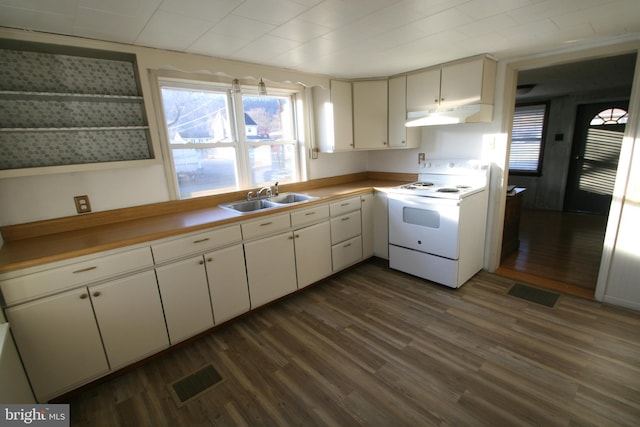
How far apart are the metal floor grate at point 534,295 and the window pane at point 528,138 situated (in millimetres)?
3801

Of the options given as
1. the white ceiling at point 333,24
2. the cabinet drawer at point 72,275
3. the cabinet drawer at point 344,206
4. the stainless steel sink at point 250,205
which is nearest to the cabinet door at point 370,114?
the cabinet drawer at point 344,206

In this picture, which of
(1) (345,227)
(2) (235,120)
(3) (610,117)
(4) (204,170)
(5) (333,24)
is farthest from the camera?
(3) (610,117)

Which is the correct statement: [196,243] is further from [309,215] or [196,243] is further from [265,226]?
[309,215]

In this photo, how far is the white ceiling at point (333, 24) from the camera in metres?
1.56

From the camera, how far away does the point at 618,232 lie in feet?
7.89

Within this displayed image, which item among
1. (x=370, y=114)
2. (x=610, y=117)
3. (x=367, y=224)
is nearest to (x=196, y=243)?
(x=367, y=224)

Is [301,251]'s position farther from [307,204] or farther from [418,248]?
[418,248]

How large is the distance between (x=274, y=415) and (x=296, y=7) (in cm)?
226

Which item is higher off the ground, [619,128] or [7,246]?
[619,128]

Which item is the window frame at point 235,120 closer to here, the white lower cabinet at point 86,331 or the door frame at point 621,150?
the white lower cabinet at point 86,331

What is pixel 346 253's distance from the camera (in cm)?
328

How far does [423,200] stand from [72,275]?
2.77 meters

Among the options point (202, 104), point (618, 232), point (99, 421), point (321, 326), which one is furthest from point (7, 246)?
point (618, 232)

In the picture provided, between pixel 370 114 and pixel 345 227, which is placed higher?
pixel 370 114
